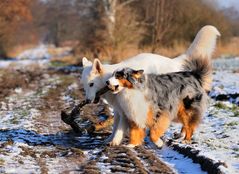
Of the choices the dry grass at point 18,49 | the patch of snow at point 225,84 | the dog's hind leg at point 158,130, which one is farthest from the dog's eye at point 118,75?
the dry grass at point 18,49

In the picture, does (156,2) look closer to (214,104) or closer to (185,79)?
(214,104)

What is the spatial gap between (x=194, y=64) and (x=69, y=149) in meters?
2.79

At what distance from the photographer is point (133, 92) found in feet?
24.6

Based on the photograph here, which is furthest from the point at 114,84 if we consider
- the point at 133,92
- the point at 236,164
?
the point at 236,164

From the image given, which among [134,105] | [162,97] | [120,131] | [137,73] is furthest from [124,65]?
[120,131]

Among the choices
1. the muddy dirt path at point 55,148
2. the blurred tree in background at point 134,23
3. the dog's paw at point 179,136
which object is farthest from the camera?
the blurred tree in background at point 134,23

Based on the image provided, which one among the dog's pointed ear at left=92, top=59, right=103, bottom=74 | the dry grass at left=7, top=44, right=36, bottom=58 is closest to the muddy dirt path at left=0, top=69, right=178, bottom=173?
the dog's pointed ear at left=92, top=59, right=103, bottom=74

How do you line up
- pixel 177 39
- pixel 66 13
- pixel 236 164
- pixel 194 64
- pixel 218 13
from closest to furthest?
pixel 236 164 → pixel 194 64 → pixel 177 39 → pixel 218 13 → pixel 66 13

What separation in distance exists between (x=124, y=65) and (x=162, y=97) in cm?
85

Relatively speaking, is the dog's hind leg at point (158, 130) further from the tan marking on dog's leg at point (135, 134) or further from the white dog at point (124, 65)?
the white dog at point (124, 65)

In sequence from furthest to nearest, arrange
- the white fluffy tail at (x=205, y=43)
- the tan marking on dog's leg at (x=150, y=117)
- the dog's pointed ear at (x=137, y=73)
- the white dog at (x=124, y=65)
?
the white fluffy tail at (x=205, y=43) → the white dog at (x=124, y=65) → the tan marking on dog's leg at (x=150, y=117) → the dog's pointed ear at (x=137, y=73)

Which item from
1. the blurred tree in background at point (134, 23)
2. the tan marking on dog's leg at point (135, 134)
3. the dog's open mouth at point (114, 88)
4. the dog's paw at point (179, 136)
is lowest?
the dog's paw at point (179, 136)

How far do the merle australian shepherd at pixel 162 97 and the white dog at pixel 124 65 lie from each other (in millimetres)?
186

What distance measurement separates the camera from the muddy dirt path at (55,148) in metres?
6.41
